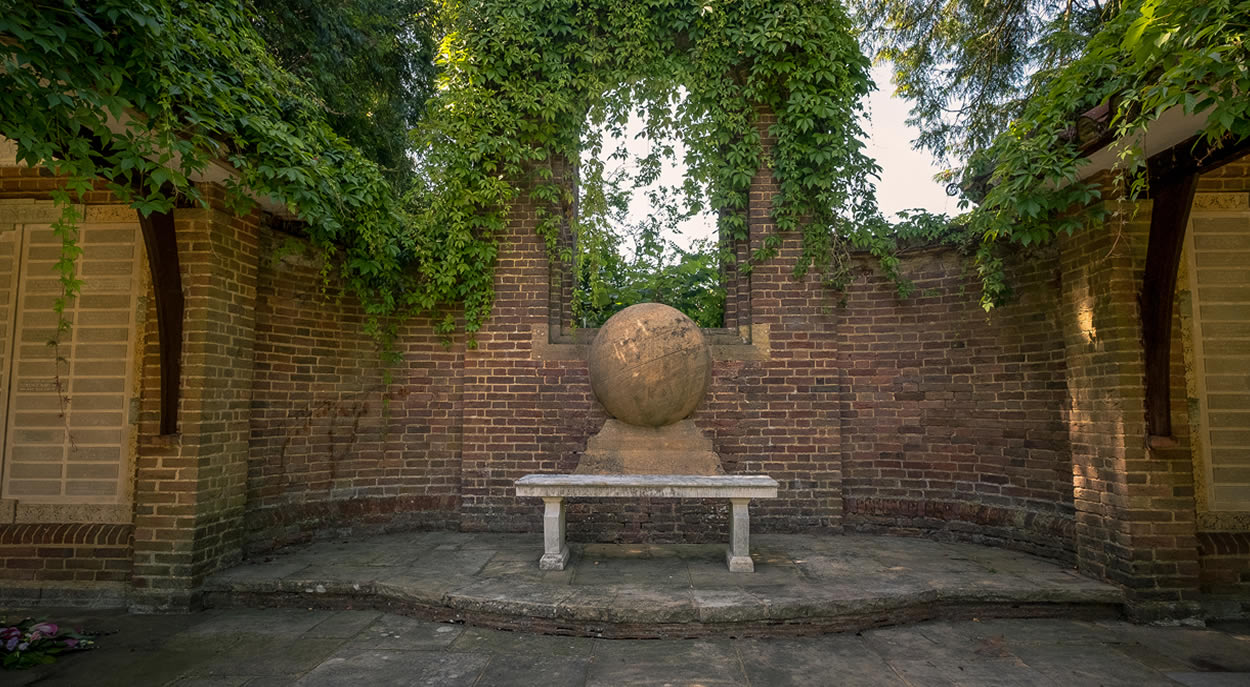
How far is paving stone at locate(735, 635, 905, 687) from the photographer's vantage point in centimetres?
355

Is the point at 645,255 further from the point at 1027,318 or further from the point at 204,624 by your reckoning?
the point at 204,624

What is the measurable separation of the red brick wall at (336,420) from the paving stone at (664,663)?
3.37 meters

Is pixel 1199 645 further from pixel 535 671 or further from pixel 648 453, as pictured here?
pixel 535 671

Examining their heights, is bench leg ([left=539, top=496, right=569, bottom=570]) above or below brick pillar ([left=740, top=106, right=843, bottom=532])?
below

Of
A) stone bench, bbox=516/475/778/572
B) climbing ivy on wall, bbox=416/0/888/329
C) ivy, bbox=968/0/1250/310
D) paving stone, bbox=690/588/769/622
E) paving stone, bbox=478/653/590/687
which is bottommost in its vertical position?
paving stone, bbox=478/653/590/687

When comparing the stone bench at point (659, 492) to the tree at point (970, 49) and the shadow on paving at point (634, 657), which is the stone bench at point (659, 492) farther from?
the tree at point (970, 49)

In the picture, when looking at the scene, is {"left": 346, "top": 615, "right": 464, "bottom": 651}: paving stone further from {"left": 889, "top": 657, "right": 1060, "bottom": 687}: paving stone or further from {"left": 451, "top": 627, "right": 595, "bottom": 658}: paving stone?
{"left": 889, "top": 657, "right": 1060, "bottom": 687}: paving stone

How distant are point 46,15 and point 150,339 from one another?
9.51 feet

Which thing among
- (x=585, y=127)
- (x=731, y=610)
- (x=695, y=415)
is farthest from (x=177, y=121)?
(x=695, y=415)

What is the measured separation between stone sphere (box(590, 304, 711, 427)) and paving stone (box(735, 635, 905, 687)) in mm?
2036

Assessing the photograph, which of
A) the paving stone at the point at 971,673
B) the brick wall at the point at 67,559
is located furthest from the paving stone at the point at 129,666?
the paving stone at the point at 971,673

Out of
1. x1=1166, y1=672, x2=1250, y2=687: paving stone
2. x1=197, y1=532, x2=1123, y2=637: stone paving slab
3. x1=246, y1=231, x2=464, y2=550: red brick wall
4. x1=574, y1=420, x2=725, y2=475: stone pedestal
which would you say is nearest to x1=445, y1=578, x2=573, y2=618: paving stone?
x1=197, y1=532, x2=1123, y2=637: stone paving slab

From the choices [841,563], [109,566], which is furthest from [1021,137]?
[109,566]

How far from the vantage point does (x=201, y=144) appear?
4.36 meters
